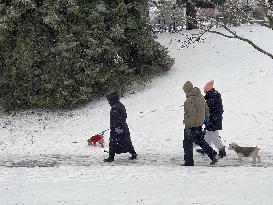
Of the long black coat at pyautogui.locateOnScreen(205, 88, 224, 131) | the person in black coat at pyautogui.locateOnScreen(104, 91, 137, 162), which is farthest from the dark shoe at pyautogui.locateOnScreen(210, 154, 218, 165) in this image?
the person in black coat at pyautogui.locateOnScreen(104, 91, 137, 162)

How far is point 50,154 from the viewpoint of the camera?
13.5 meters

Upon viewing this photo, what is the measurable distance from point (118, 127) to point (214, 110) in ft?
7.69

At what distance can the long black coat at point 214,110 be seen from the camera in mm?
11555

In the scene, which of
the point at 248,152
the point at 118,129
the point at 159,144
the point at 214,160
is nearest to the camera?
the point at 214,160

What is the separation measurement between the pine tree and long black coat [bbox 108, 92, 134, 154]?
7100mm

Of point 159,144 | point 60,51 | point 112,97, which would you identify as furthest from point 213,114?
point 60,51

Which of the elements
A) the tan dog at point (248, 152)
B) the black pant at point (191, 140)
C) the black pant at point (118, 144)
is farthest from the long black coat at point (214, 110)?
the black pant at point (118, 144)

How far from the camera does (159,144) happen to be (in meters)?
14.2

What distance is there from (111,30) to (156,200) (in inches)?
476

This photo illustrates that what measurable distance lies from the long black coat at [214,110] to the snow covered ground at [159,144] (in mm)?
835

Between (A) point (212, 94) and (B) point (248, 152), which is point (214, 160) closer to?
(B) point (248, 152)

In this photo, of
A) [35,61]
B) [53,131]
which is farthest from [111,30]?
[53,131]

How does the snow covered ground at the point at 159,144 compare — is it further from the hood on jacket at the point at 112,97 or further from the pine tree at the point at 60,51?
the hood on jacket at the point at 112,97

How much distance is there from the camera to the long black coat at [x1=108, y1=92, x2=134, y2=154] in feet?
37.7
